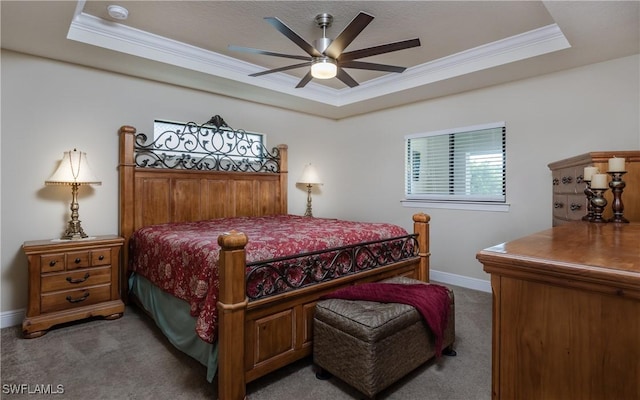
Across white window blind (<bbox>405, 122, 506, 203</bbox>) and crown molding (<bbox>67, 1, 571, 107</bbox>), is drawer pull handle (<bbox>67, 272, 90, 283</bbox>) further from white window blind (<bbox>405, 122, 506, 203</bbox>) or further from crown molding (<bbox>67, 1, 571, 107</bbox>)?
white window blind (<bbox>405, 122, 506, 203</bbox>)

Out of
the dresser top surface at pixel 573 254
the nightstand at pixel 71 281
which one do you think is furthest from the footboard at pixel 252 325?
the nightstand at pixel 71 281

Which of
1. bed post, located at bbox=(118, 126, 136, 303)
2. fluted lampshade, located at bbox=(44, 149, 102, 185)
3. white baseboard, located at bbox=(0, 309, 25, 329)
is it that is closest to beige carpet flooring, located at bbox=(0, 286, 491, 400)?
white baseboard, located at bbox=(0, 309, 25, 329)

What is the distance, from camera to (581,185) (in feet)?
8.04

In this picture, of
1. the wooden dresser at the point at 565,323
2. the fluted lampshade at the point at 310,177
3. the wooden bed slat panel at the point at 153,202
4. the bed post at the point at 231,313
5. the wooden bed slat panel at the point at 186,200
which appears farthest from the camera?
the fluted lampshade at the point at 310,177

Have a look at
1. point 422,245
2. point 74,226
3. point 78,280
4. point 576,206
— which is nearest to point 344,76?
point 422,245

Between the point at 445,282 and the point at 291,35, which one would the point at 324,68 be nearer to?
the point at 291,35

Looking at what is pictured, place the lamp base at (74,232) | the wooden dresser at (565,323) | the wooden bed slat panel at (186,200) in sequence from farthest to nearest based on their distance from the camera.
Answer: the wooden bed slat panel at (186,200), the lamp base at (74,232), the wooden dresser at (565,323)

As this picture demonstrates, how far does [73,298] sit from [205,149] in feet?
6.77

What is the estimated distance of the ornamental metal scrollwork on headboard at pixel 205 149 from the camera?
3686 millimetres

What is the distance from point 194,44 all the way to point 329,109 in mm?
2169

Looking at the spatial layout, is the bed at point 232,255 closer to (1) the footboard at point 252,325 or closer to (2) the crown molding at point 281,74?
(1) the footboard at point 252,325

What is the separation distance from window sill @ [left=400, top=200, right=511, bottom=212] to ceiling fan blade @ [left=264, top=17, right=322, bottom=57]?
2.59 meters

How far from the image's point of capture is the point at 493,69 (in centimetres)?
330

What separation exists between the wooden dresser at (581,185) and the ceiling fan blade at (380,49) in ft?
4.83
